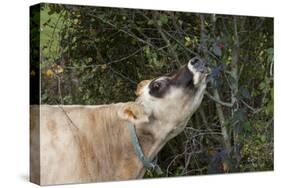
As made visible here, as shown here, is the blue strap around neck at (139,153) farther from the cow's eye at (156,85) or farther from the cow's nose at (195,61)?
the cow's nose at (195,61)

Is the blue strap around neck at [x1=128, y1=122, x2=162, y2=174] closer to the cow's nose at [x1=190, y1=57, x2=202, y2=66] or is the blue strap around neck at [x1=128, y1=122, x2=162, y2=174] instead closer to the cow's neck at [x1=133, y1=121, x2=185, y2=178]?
the cow's neck at [x1=133, y1=121, x2=185, y2=178]

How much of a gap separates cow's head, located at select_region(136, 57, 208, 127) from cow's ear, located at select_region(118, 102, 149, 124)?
5 centimetres

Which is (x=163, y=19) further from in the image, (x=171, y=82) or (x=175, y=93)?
(x=175, y=93)

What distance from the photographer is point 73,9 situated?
599 centimetres

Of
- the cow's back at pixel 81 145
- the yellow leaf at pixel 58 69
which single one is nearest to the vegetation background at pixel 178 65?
the yellow leaf at pixel 58 69

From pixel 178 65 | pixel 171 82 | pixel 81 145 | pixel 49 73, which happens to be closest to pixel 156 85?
pixel 171 82

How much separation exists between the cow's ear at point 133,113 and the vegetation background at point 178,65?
0.23 feet

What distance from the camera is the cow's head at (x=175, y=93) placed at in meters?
6.26

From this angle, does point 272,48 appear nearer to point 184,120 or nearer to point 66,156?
point 184,120

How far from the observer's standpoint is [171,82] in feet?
20.8

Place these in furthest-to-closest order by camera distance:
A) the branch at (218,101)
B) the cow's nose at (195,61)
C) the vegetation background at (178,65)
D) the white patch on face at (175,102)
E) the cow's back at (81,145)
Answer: the branch at (218,101) < the cow's nose at (195,61) < the white patch on face at (175,102) < the vegetation background at (178,65) < the cow's back at (81,145)

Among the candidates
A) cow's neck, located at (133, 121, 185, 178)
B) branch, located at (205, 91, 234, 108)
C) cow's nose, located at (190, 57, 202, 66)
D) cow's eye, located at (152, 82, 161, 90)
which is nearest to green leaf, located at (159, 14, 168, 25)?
cow's nose, located at (190, 57, 202, 66)

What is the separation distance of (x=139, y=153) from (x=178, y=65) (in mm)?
897

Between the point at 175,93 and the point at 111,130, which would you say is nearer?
the point at 111,130
